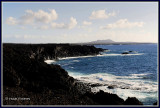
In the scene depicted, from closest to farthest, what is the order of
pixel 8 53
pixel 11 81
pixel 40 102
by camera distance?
pixel 40 102, pixel 11 81, pixel 8 53

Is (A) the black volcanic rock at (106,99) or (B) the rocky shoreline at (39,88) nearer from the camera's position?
(B) the rocky shoreline at (39,88)

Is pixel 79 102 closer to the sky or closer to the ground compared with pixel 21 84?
closer to the ground

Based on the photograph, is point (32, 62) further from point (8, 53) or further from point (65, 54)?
point (65, 54)

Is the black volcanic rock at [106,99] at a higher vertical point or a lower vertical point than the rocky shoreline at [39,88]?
lower

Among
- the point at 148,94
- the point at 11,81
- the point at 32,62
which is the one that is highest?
the point at 32,62

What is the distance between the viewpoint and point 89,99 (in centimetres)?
1798

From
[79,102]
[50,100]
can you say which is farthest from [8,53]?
[79,102]

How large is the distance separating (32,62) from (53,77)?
177 inches

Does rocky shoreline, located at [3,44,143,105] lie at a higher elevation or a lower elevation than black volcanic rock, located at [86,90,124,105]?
higher

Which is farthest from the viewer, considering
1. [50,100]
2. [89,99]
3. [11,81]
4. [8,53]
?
[8,53]

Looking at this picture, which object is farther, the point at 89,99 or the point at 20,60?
the point at 20,60

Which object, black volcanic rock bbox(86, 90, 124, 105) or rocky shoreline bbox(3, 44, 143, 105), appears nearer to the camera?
rocky shoreline bbox(3, 44, 143, 105)

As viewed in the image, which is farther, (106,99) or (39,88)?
(39,88)

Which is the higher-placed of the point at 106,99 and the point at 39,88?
the point at 39,88
